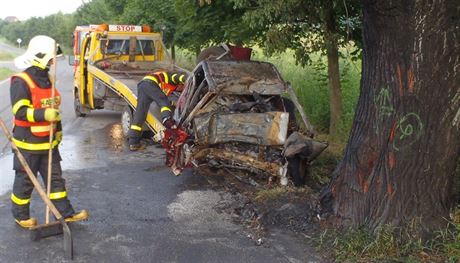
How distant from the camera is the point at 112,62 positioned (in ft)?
38.4

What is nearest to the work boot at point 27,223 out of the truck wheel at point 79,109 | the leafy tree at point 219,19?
the leafy tree at point 219,19

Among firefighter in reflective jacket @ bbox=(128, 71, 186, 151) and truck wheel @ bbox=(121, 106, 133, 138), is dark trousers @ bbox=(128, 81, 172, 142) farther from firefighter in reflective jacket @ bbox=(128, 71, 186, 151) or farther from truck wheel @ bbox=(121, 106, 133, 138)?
truck wheel @ bbox=(121, 106, 133, 138)

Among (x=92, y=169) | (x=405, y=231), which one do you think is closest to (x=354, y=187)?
(x=405, y=231)

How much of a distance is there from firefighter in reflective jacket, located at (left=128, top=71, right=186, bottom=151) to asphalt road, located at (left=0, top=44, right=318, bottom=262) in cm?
41

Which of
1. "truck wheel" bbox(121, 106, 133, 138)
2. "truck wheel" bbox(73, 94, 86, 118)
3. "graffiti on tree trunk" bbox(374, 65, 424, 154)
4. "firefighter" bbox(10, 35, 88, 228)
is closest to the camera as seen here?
"graffiti on tree trunk" bbox(374, 65, 424, 154)

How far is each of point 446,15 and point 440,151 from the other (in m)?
1.12

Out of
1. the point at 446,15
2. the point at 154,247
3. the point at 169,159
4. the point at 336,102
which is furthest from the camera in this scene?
the point at 336,102

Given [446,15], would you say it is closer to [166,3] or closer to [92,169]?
[92,169]

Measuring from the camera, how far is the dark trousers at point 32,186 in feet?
17.1

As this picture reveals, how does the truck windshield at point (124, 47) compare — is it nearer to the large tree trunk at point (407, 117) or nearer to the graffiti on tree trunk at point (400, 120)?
the large tree trunk at point (407, 117)

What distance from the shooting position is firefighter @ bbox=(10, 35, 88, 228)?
4941mm

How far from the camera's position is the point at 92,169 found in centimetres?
794

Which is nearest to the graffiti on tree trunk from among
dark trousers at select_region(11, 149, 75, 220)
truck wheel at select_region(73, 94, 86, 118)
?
dark trousers at select_region(11, 149, 75, 220)

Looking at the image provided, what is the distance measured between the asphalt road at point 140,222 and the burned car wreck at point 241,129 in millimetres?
525
